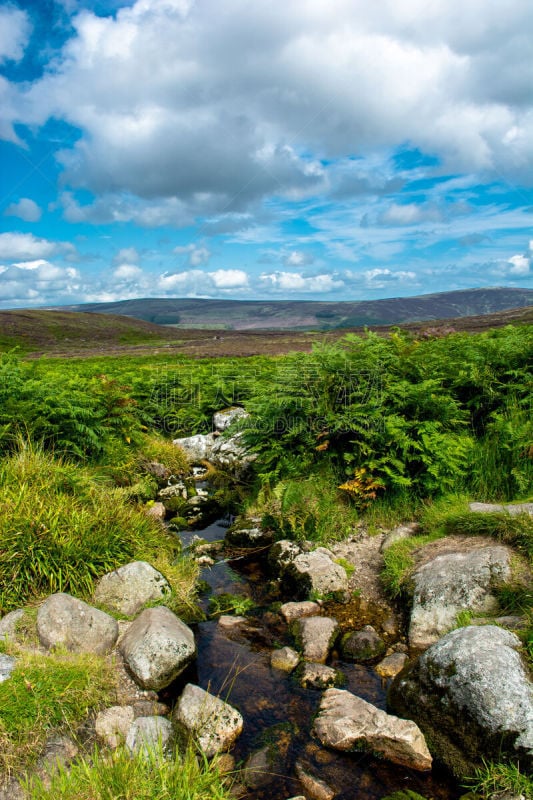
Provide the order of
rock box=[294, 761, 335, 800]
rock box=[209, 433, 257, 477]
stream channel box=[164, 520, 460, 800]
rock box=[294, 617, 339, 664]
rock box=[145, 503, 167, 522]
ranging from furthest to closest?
rock box=[209, 433, 257, 477]
rock box=[145, 503, 167, 522]
rock box=[294, 617, 339, 664]
stream channel box=[164, 520, 460, 800]
rock box=[294, 761, 335, 800]

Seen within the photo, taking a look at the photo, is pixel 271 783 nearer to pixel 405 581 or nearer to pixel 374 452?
pixel 405 581

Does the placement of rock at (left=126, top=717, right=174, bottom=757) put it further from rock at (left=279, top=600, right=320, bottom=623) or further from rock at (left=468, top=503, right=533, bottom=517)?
rock at (left=468, top=503, right=533, bottom=517)

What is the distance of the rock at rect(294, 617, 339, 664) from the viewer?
21.8 feet

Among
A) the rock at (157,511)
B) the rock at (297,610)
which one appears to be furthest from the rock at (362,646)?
the rock at (157,511)

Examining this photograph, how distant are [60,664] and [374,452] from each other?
6324 mm

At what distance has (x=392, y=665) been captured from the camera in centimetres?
632

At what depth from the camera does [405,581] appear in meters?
7.52

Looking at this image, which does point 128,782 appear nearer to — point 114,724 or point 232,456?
point 114,724

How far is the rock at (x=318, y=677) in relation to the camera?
20.2 ft

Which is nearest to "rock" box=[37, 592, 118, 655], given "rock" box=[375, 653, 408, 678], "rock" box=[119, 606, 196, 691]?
"rock" box=[119, 606, 196, 691]

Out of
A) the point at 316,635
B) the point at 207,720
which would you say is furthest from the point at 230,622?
the point at 207,720

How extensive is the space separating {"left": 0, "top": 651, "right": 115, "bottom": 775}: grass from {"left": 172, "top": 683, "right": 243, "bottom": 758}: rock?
2.75 ft

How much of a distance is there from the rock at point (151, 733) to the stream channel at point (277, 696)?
0.74 metres

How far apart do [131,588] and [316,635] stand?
2.74m
